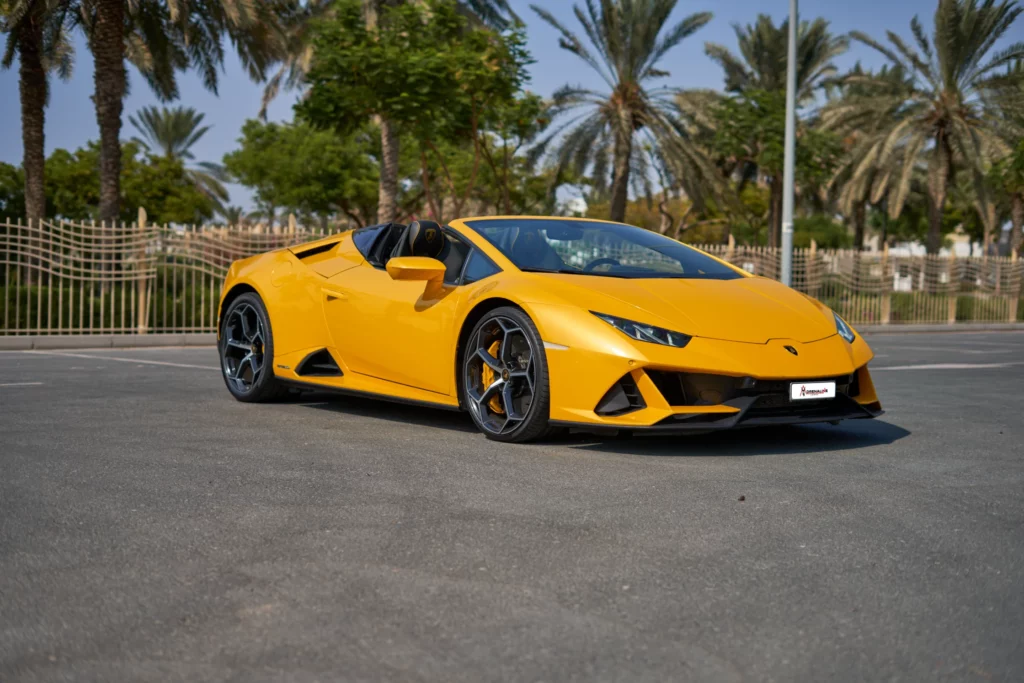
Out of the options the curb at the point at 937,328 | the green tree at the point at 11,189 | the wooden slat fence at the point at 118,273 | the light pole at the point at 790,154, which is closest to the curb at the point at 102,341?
the wooden slat fence at the point at 118,273

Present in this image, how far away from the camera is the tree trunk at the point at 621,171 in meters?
31.3

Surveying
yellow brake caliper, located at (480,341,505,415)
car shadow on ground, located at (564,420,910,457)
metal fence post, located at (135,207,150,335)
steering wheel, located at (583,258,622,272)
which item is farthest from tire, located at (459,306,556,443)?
metal fence post, located at (135,207,150,335)

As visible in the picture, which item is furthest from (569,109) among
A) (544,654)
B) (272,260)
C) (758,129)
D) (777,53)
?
(544,654)

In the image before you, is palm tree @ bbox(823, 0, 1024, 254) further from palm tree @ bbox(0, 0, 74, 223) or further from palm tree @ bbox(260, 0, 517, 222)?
palm tree @ bbox(0, 0, 74, 223)

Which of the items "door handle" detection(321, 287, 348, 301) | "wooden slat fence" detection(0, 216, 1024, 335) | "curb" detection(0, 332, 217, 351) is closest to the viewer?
"door handle" detection(321, 287, 348, 301)

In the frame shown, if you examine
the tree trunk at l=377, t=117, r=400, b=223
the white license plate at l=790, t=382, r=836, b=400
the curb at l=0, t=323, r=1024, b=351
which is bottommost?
the curb at l=0, t=323, r=1024, b=351

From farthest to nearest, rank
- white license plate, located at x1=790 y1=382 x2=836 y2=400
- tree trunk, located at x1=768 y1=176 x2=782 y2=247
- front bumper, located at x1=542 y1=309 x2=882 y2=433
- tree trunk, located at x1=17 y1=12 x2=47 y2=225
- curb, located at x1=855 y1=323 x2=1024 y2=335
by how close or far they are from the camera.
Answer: tree trunk, located at x1=768 y1=176 x2=782 y2=247 → curb, located at x1=855 y1=323 x2=1024 y2=335 → tree trunk, located at x1=17 y1=12 x2=47 y2=225 → white license plate, located at x1=790 y1=382 x2=836 y2=400 → front bumper, located at x1=542 y1=309 x2=882 y2=433

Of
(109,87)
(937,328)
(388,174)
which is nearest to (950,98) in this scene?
Result: (937,328)

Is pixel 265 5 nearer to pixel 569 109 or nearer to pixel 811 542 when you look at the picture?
pixel 569 109

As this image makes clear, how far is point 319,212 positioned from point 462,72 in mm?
29432

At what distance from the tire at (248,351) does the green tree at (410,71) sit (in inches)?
566

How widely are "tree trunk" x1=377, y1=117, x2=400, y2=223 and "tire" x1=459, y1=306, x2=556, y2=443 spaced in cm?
2120

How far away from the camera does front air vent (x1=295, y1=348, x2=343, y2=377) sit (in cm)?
714

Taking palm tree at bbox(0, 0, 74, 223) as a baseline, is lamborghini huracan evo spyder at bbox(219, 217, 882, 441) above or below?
below
